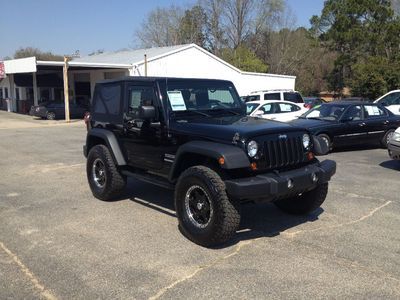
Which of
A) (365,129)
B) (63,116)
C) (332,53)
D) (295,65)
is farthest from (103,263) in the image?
(295,65)

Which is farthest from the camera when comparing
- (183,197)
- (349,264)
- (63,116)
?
(63,116)

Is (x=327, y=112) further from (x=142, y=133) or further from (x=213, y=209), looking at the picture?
(x=213, y=209)

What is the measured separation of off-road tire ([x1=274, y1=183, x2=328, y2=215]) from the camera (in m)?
6.09

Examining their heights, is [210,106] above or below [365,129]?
above

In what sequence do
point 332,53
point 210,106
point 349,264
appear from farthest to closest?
point 332,53, point 210,106, point 349,264

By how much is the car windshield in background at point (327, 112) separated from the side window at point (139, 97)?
24.0ft

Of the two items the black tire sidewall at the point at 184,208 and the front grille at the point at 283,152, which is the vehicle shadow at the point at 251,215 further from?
the front grille at the point at 283,152

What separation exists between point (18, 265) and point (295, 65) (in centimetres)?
5763

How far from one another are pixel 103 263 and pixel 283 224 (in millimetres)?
2443

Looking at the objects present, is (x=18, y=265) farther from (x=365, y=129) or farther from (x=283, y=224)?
(x=365, y=129)

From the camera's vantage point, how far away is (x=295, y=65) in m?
59.3

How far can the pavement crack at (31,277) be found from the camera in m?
4.08

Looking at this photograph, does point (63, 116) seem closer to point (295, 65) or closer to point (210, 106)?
point (210, 106)

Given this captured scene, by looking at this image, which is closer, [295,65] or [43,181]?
[43,181]
